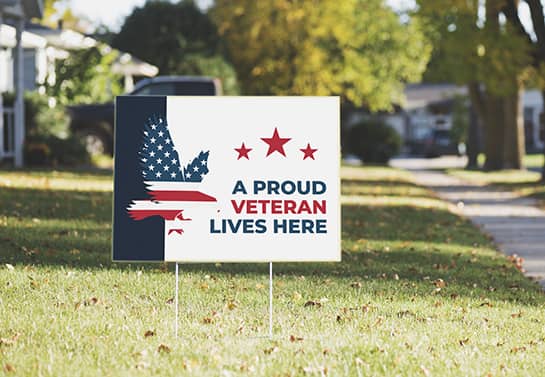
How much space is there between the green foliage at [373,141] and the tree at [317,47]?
1.94m

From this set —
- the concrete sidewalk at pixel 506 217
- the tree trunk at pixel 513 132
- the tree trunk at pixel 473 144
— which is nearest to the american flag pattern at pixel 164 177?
the concrete sidewalk at pixel 506 217

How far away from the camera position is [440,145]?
6662cm

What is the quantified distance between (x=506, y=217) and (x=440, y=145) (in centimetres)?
4649

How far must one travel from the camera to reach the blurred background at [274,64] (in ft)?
89.0

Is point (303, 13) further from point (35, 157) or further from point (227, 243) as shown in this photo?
point (227, 243)

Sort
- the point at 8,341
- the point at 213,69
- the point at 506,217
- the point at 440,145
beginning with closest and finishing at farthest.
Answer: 1. the point at 8,341
2. the point at 506,217
3. the point at 213,69
4. the point at 440,145

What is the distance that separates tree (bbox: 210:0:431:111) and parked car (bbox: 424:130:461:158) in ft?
35.7

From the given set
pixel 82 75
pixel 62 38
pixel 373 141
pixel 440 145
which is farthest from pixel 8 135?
pixel 440 145

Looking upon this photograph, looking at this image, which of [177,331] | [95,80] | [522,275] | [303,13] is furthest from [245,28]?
[177,331]

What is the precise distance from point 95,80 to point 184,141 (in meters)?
27.2

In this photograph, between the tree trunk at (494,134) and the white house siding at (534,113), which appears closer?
the tree trunk at (494,134)

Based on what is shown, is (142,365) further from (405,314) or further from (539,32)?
(539,32)

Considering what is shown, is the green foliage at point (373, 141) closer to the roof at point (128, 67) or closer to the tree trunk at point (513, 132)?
the tree trunk at point (513, 132)

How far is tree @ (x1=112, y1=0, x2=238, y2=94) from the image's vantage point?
1841 inches
